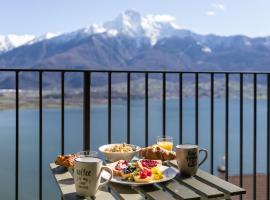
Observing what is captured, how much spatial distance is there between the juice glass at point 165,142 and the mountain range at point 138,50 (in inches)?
2703

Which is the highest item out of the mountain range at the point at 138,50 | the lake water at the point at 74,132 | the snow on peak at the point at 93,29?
the snow on peak at the point at 93,29

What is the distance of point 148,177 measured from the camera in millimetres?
1410

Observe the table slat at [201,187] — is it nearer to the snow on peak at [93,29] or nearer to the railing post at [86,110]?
the railing post at [86,110]

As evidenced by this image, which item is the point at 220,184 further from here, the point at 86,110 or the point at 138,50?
the point at 138,50

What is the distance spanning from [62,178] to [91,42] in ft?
388

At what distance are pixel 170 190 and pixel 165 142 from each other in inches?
23.0

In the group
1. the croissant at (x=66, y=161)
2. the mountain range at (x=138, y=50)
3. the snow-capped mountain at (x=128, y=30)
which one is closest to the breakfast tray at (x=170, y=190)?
the croissant at (x=66, y=161)

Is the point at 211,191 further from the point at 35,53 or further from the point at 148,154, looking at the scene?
the point at 35,53

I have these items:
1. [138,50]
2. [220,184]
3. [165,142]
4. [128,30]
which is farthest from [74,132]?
[128,30]

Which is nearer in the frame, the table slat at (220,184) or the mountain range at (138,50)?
the table slat at (220,184)

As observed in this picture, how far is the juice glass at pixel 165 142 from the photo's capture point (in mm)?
1888

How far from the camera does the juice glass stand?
1888 mm

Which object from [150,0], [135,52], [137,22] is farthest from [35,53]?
[137,22]

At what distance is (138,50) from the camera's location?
384ft
